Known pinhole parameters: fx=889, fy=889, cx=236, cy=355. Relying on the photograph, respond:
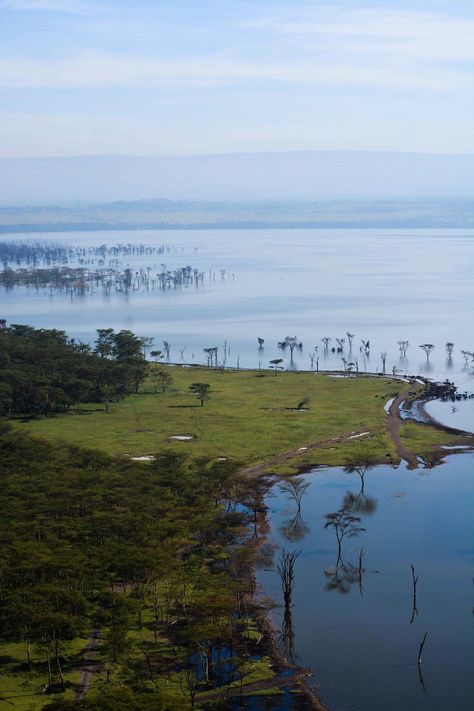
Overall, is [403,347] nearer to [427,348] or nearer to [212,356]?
[427,348]

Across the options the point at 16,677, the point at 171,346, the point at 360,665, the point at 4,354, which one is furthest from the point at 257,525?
the point at 171,346

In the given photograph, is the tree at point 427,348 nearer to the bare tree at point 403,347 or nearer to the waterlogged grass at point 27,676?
the bare tree at point 403,347

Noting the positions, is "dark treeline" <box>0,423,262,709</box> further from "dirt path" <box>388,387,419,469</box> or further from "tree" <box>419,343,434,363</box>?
"tree" <box>419,343,434,363</box>

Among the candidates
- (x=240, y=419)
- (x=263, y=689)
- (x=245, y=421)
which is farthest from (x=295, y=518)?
(x=240, y=419)

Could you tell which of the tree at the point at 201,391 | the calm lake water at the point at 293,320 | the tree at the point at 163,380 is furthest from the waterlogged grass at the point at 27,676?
the tree at the point at 163,380

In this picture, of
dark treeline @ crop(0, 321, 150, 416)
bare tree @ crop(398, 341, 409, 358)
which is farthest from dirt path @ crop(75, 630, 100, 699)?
bare tree @ crop(398, 341, 409, 358)

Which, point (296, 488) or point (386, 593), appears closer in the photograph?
point (386, 593)
